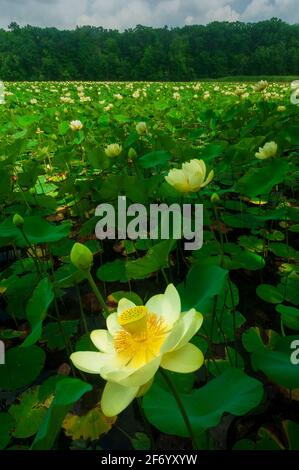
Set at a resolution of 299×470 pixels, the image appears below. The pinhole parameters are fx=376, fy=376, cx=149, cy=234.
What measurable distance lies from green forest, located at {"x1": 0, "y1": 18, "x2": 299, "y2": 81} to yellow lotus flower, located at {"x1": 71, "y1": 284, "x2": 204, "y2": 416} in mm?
28371

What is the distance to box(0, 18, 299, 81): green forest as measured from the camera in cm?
2867

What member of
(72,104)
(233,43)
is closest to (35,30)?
(233,43)

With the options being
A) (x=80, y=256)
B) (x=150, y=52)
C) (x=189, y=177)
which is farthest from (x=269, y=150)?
(x=150, y=52)

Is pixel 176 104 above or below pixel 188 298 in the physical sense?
above

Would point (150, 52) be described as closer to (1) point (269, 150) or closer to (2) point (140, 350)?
(1) point (269, 150)

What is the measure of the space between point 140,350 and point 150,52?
1303 inches

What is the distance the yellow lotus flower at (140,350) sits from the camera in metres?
0.53

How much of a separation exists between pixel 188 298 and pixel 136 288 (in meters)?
0.88

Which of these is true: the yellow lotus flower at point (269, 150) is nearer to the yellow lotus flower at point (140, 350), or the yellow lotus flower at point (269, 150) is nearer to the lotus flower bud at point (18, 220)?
the lotus flower bud at point (18, 220)

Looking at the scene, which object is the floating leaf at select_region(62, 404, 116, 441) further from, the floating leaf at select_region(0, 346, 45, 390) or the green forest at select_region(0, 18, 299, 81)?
the green forest at select_region(0, 18, 299, 81)

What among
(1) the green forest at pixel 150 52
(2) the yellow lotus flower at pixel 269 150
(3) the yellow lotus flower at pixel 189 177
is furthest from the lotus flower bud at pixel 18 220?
(1) the green forest at pixel 150 52

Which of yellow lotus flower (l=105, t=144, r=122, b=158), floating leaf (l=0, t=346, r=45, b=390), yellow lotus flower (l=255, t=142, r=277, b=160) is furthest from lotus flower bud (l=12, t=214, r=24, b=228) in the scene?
yellow lotus flower (l=255, t=142, r=277, b=160)

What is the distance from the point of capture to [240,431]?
3.27ft
